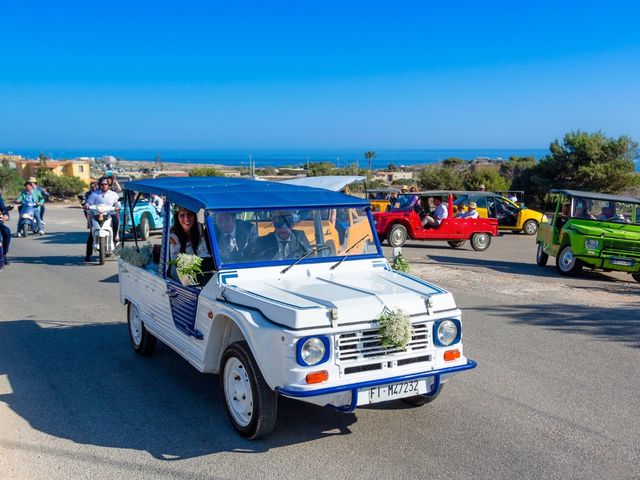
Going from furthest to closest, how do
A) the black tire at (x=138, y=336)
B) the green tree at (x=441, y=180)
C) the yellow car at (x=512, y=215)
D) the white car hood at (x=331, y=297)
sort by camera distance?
the green tree at (x=441, y=180) < the yellow car at (x=512, y=215) < the black tire at (x=138, y=336) < the white car hood at (x=331, y=297)

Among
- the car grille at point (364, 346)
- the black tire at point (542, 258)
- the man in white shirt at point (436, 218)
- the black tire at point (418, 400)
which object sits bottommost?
the black tire at point (542, 258)

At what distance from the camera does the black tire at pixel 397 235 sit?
764 inches

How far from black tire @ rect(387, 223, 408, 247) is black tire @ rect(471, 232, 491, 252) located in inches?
79.0

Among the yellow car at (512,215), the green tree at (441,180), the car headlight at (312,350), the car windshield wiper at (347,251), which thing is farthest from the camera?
the green tree at (441,180)

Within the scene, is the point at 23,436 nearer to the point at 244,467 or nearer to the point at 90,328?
the point at 244,467

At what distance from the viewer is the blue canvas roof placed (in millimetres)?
5824

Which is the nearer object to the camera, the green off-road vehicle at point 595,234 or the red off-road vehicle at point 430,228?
the green off-road vehicle at point 595,234

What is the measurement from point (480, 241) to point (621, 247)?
646cm

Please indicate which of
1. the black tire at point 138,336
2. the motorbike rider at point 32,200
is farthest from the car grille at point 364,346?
the motorbike rider at point 32,200

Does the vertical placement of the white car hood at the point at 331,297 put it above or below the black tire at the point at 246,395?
above

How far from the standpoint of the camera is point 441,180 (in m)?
40.0

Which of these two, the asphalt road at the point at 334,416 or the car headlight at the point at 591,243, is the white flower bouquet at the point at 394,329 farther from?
the car headlight at the point at 591,243

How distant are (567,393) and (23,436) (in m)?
4.74

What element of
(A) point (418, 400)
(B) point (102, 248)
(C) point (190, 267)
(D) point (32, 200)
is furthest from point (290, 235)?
(D) point (32, 200)
